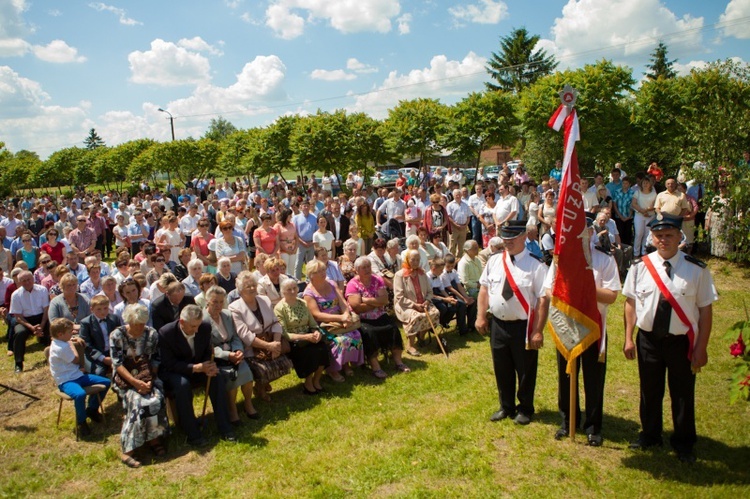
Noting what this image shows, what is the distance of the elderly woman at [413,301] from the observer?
8.05 metres

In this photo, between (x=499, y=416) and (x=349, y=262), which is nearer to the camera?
(x=499, y=416)

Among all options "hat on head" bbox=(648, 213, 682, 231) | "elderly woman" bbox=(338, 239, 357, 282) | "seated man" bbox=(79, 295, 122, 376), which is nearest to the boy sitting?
"seated man" bbox=(79, 295, 122, 376)

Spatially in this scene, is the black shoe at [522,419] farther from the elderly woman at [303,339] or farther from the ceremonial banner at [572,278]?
the elderly woman at [303,339]

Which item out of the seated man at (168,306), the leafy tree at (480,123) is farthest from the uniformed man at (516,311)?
the leafy tree at (480,123)

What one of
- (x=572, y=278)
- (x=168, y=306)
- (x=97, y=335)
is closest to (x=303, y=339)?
(x=168, y=306)

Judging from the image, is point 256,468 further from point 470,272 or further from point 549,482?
point 470,272

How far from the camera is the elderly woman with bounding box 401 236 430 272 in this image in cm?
866

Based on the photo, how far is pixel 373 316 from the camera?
25.2 feet

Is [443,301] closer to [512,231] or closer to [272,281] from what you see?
[272,281]

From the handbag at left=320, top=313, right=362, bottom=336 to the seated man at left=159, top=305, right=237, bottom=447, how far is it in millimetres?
1597

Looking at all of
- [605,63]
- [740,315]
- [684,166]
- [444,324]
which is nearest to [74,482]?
[444,324]

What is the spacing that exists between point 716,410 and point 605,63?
16.1 meters

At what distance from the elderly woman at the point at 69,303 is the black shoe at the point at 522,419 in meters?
5.78

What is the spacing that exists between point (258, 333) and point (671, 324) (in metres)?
4.43
